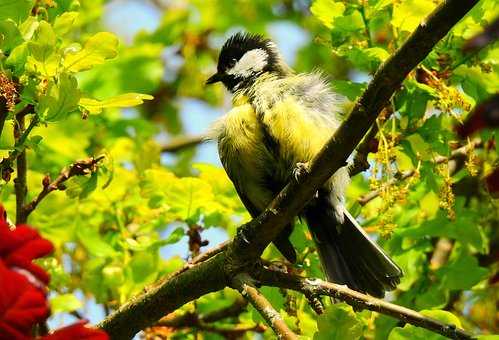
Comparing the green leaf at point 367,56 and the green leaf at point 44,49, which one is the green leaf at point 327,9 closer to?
the green leaf at point 367,56

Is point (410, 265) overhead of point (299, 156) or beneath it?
beneath

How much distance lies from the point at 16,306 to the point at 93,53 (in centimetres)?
102

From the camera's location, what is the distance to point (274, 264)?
2.63 m

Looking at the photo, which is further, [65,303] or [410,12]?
[65,303]

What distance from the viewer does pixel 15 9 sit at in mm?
2117

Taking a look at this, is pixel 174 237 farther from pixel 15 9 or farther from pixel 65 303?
pixel 15 9

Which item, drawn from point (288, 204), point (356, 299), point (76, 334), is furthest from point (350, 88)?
point (76, 334)

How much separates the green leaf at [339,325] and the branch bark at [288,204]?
0.71 feet

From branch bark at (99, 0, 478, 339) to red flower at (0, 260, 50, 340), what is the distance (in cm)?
97

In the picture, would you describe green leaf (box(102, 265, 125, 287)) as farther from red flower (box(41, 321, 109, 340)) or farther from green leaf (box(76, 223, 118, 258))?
red flower (box(41, 321, 109, 340))

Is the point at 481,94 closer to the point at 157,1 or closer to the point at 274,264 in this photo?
the point at 274,264

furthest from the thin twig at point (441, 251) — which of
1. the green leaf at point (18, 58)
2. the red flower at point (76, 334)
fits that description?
the red flower at point (76, 334)

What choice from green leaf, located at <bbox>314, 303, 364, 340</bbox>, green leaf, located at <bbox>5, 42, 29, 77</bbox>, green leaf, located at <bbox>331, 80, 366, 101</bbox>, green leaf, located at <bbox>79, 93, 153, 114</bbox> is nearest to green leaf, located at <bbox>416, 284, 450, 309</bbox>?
green leaf, located at <bbox>331, 80, 366, 101</bbox>

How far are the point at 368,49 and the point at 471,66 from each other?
382 millimetres
